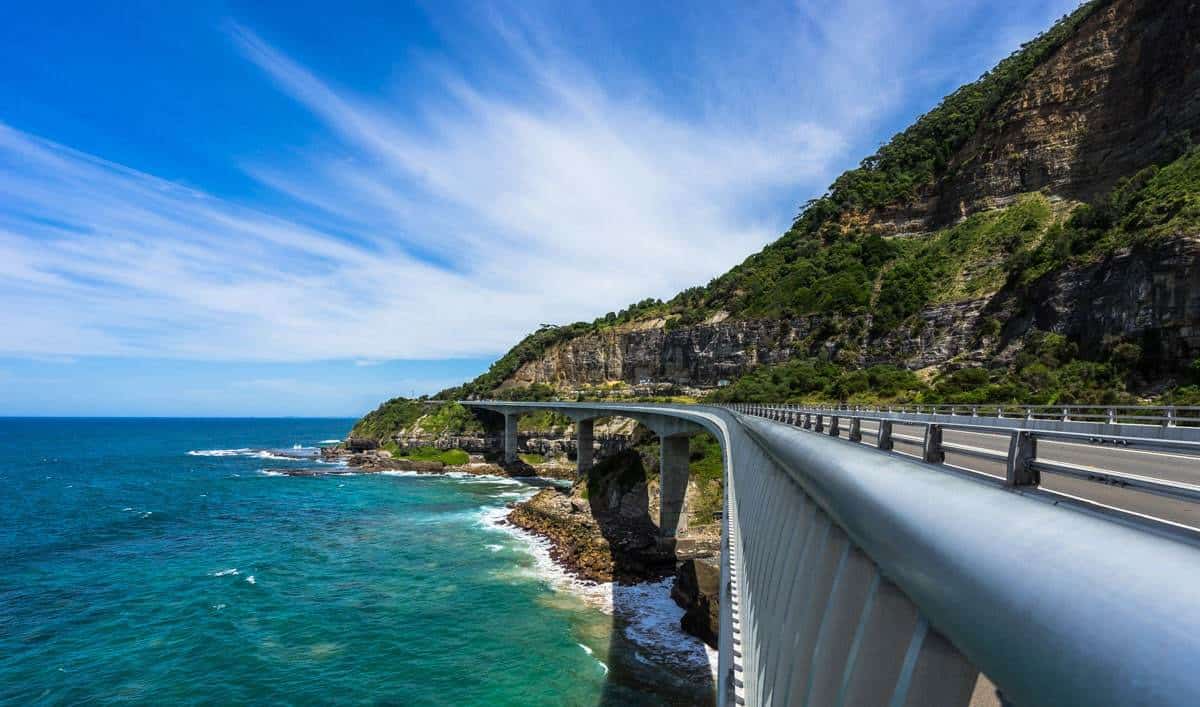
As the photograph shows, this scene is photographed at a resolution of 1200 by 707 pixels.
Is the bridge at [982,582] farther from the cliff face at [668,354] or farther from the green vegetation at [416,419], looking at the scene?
the green vegetation at [416,419]

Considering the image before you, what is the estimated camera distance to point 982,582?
207 centimetres

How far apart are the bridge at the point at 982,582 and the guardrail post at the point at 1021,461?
0.01 metres

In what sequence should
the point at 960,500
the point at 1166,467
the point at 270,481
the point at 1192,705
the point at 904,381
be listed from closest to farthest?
the point at 1192,705
the point at 960,500
the point at 1166,467
the point at 904,381
the point at 270,481

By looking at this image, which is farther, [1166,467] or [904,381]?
[904,381]

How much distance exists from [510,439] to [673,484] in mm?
49171

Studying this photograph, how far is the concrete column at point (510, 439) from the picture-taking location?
3492 inches

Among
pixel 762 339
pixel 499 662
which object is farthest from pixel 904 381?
pixel 499 662

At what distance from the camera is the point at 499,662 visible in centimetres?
2397

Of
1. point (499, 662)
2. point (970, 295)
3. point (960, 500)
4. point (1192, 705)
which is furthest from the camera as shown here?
point (970, 295)

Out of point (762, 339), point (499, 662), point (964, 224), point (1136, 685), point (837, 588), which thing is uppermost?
point (964, 224)

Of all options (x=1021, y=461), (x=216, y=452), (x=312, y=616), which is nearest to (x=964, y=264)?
(x=312, y=616)

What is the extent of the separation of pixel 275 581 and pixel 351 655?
12.6 meters

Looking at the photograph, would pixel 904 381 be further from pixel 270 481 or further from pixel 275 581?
pixel 270 481

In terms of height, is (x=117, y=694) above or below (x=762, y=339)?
A: below
